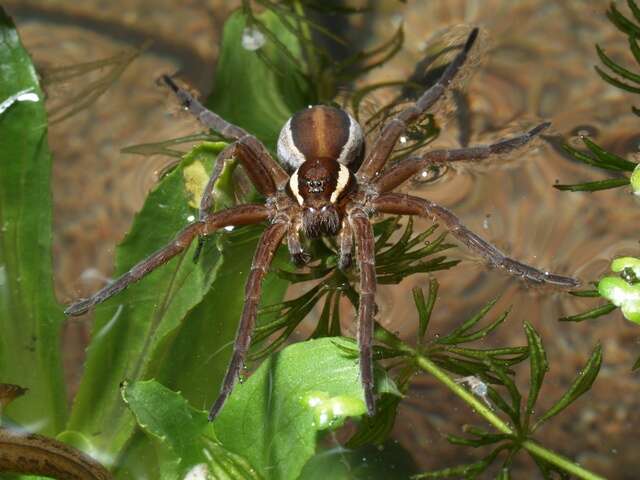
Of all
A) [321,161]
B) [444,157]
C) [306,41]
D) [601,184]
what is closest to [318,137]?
[321,161]

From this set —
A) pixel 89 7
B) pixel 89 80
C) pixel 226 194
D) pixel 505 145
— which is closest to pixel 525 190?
pixel 505 145

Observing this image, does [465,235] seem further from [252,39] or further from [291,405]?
[252,39]

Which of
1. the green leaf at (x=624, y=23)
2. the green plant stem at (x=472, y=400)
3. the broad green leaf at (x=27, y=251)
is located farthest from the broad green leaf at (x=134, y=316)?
the green leaf at (x=624, y=23)

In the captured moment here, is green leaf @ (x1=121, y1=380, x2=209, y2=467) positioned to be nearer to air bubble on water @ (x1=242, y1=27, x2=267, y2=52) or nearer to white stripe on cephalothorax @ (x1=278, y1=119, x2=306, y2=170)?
white stripe on cephalothorax @ (x1=278, y1=119, x2=306, y2=170)

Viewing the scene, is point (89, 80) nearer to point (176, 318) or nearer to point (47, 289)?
point (47, 289)

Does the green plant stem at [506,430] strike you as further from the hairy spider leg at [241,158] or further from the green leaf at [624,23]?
the green leaf at [624,23]

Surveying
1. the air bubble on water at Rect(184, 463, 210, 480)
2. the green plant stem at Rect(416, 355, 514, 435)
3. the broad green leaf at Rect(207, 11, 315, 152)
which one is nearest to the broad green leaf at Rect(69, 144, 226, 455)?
the air bubble on water at Rect(184, 463, 210, 480)
